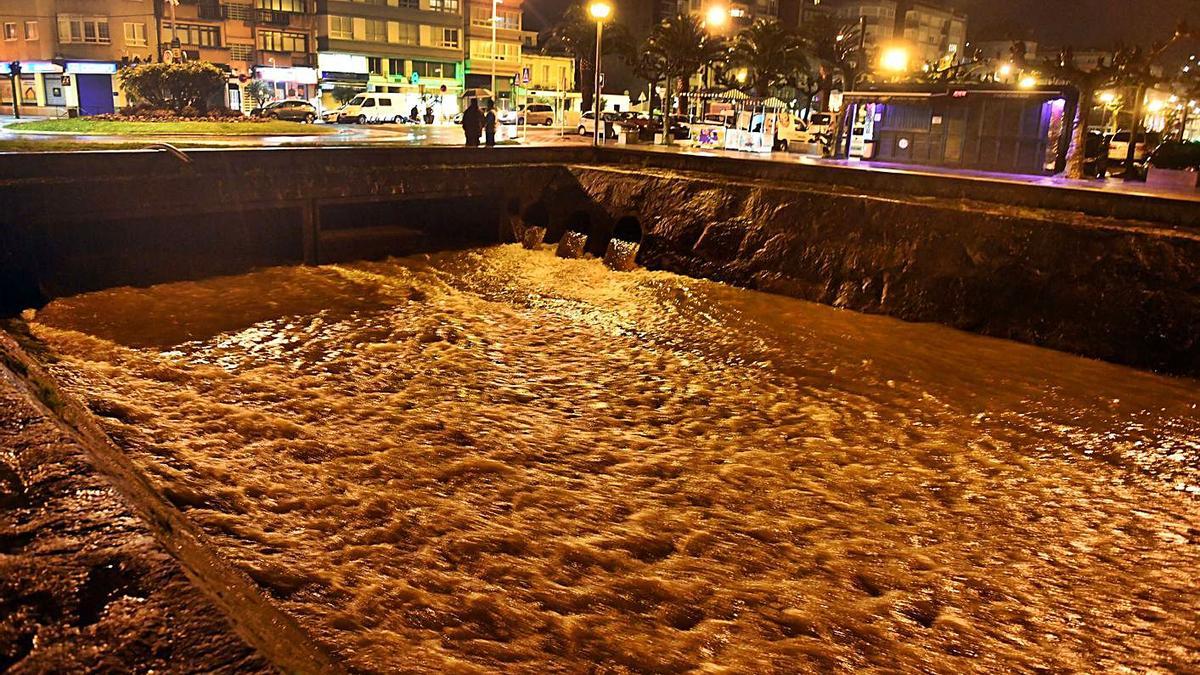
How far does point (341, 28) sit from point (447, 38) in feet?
28.3

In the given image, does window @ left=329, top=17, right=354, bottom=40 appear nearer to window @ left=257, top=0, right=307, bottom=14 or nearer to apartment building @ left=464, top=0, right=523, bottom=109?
window @ left=257, top=0, right=307, bottom=14

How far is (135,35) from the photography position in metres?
51.1

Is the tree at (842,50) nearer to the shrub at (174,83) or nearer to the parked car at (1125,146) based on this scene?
the parked car at (1125,146)

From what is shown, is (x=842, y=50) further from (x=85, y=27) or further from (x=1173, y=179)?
(x=85, y=27)

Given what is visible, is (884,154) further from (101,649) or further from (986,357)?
(101,649)

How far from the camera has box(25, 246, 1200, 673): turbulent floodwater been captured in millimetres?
6527

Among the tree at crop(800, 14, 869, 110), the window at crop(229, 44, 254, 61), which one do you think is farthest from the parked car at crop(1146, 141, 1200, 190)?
the window at crop(229, 44, 254, 61)

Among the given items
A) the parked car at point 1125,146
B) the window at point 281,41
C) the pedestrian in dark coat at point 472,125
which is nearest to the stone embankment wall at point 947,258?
the pedestrian in dark coat at point 472,125

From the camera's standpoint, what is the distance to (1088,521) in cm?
852

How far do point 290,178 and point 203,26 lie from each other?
43.5 m

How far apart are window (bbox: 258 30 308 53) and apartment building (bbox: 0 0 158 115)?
712 centimetres

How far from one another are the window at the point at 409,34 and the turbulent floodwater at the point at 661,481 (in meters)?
49.7

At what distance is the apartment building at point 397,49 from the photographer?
57562mm

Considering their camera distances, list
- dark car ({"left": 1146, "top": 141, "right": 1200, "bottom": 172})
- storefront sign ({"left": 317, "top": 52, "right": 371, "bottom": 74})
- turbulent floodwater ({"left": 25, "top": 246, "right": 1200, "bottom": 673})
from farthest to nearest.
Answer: storefront sign ({"left": 317, "top": 52, "right": 371, "bottom": 74}) < dark car ({"left": 1146, "top": 141, "right": 1200, "bottom": 172}) < turbulent floodwater ({"left": 25, "top": 246, "right": 1200, "bottom": 673})
